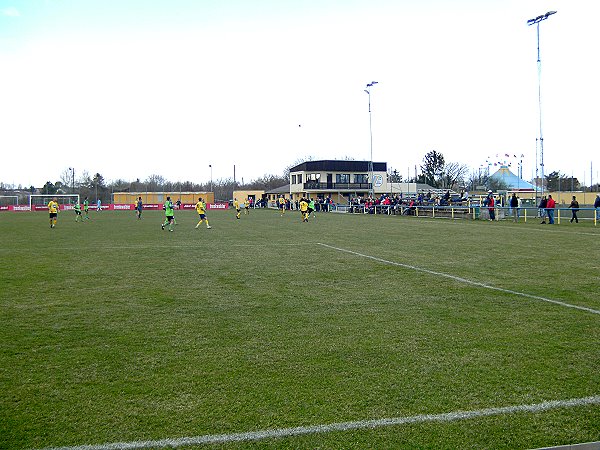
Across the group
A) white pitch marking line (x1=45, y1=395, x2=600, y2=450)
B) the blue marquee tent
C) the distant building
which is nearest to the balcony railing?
the distant building

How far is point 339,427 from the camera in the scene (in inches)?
163

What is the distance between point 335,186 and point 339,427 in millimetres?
83264

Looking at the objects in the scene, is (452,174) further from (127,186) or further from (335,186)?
(127,186)

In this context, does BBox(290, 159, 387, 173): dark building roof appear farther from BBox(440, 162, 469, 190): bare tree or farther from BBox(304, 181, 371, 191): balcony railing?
BBox(440, 162, 469, 190): bare tree

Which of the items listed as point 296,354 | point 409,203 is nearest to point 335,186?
point 409,203

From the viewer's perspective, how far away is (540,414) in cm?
432

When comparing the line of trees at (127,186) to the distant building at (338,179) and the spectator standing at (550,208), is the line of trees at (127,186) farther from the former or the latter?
the spectator standing at (550,208)

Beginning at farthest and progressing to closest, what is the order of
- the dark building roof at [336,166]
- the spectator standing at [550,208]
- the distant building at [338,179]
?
the dark building roof at [336,166] → the distant building at [338,179] → the spectator standing at [550,208]

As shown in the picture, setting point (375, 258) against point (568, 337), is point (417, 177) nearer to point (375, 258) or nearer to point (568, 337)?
point (375, 258)

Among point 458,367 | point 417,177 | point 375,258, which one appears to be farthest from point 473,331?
point 417,177

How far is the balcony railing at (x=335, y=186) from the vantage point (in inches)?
3383

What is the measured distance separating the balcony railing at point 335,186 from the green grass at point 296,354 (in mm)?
73426

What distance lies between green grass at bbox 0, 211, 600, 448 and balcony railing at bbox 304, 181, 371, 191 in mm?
73426

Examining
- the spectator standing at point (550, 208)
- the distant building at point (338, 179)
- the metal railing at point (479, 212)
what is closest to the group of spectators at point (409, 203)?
the metal railing at point (479, 212)
